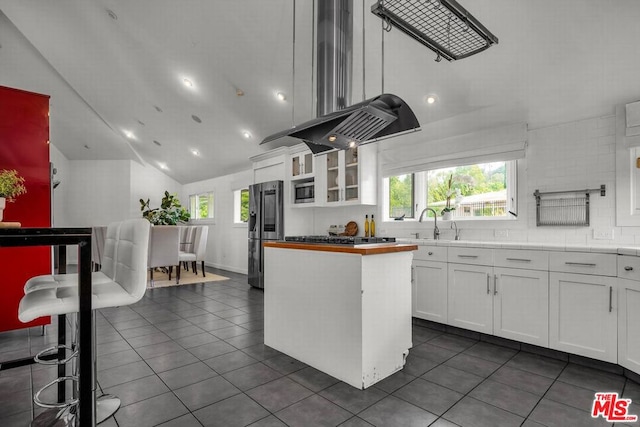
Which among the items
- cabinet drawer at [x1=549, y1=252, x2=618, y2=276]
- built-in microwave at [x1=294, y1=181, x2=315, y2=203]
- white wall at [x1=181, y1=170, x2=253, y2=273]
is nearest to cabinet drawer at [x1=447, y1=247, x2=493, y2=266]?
cabinet drawer at [x1=549, y1=252, x2=618, y2=276]

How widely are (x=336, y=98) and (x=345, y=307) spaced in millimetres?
1551

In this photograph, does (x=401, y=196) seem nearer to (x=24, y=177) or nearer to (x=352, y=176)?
(x=352, y=176)

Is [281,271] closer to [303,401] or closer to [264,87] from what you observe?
[303,401]

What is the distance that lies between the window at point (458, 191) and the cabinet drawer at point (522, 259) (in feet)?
2.29

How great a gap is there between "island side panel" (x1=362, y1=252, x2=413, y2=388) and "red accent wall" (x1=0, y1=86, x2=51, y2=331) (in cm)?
304

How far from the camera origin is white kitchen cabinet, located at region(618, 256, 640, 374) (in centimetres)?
213

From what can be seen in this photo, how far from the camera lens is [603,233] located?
2721mm

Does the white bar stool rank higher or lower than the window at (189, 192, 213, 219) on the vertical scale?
lower

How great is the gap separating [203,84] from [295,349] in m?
3.95

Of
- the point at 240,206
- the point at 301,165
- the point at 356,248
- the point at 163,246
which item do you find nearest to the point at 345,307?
the point at 356,248

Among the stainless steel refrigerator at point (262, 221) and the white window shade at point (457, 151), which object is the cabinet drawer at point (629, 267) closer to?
the white window shade at point (457, 151)

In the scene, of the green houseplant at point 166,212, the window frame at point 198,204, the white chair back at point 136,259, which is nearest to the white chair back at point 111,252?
the white chair back at point 136,259

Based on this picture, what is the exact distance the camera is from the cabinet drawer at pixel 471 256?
9.41 ft

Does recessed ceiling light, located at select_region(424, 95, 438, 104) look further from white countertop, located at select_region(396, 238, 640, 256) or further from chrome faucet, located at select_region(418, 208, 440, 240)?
white countertop, located at select_region(396, 238, 640, 256)
